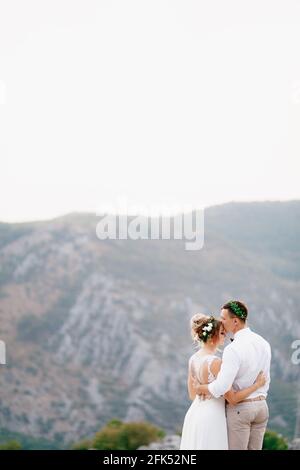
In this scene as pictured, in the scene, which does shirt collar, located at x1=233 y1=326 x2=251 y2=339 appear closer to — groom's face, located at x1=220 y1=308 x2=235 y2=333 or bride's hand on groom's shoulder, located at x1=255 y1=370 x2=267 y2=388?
groom's face, located at x1=220 y1=308 x2=235 y2=333

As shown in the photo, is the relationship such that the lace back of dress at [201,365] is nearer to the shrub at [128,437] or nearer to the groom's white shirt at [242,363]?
the groom's white shirt at [242,363]

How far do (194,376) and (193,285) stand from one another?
84366mm

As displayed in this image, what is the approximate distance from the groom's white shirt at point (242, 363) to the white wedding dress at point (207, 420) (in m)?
0.15

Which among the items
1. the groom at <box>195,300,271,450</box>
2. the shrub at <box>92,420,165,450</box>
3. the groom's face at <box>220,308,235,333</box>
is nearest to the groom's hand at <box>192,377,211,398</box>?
the groom at <box>195,300,271,450</box>

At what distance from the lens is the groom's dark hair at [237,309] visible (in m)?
4.58

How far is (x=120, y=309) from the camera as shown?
3351 inches

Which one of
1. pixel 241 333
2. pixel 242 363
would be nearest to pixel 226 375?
pixel 242 363

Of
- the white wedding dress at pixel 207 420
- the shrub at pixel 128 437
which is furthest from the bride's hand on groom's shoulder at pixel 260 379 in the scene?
the shrub at pixel 128 437

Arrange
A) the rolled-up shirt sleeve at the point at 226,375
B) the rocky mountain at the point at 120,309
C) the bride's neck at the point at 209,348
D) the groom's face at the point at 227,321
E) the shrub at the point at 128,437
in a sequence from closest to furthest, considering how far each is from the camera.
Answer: the rolled-up shirt sleeve at the point at 226,375 < the groom's face at the point at 227,321 < the bride's neck at the point at 209,348 < the shrub at the point at 128,437 < the rocky mountain at the point at 120,309

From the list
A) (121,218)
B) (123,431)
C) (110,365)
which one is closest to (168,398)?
(110,365)

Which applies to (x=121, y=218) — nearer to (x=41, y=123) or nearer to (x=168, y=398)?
(x=41, y=123)

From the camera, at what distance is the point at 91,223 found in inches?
3789

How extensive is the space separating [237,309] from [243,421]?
65 centimetres

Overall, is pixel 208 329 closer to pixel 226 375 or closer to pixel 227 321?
pixel 227 321
